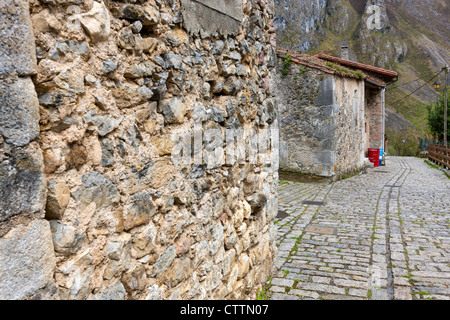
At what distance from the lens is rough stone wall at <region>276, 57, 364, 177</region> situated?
11.1 metres

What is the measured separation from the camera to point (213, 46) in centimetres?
248

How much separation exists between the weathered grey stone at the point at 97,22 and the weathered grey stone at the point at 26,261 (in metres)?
0.77

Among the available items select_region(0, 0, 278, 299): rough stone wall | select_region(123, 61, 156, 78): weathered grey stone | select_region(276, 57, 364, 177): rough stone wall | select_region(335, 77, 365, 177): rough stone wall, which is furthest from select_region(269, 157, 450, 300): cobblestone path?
select_region(335, 77, 365, 177): rough stone wall

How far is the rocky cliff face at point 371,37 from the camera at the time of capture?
6169 centimetres

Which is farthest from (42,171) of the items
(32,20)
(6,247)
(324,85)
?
(324,85)

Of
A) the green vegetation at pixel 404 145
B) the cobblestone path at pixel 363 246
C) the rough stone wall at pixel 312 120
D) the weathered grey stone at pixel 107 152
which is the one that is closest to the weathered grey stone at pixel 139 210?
the weathered grey stone at pixel 107 152

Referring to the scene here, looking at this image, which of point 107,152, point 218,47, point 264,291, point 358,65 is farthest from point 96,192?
point 358,65

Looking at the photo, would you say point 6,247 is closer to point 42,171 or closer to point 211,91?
point 42,171

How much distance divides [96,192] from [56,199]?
214mm

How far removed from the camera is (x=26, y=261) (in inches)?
44.1

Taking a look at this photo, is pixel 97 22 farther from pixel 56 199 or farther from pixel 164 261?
pixel 164 261

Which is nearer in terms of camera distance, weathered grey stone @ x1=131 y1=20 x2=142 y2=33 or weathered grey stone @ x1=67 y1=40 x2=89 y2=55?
weathered grey stone @ x1=67 y1=40 x2=89 y2=55

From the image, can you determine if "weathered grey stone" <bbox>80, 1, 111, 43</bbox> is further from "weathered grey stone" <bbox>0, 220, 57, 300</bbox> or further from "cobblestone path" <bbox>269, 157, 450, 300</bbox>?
"cobblestone path" <bbox>269, 157, 450, 300</bbox>

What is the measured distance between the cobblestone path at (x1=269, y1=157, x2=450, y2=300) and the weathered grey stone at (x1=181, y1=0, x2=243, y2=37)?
8.88ft
